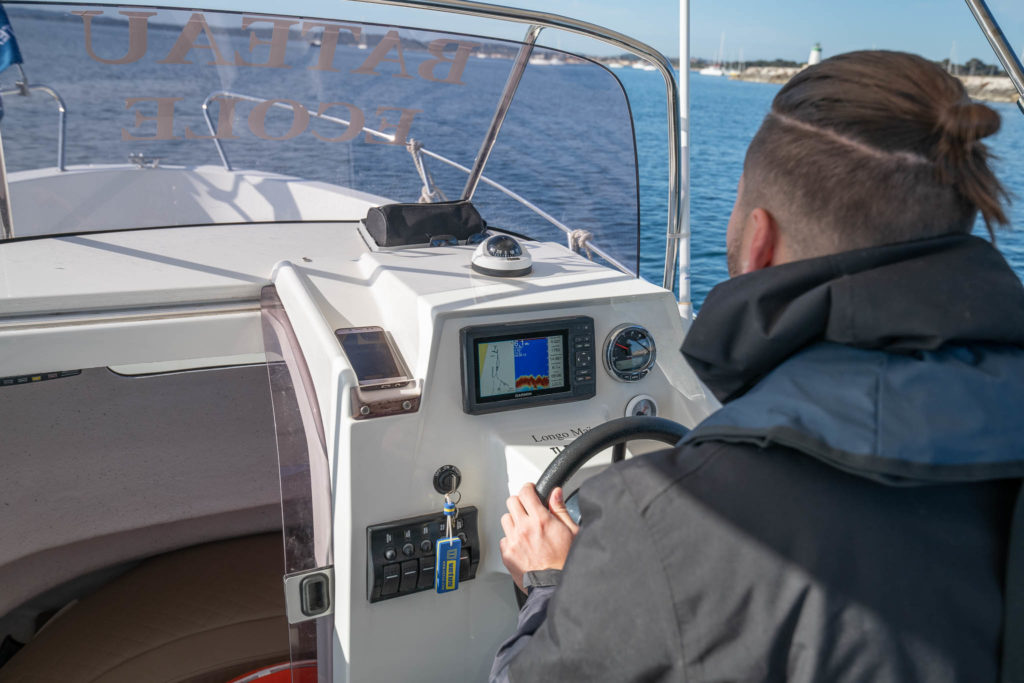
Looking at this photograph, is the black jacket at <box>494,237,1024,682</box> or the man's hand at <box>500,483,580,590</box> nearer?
the black jacket at <box>494,237,1024,682</box>

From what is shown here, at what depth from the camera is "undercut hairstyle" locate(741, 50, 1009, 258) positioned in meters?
0.75

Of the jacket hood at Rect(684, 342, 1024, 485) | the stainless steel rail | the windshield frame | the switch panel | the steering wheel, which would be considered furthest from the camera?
the windshield frame

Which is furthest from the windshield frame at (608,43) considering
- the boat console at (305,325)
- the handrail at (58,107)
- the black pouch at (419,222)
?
the black pouch at (419,222)

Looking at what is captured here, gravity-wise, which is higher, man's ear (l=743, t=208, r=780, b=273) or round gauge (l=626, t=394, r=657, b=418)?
man's ear (l=743, t=208, r=780, b=273)

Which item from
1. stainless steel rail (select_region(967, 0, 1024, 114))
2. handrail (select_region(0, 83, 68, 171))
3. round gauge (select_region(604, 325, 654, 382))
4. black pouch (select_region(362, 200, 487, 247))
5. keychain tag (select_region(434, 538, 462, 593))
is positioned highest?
stainless steel rail (select_region(967, 0, 1024, 114))

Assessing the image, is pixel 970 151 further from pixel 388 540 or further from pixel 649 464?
pixel 388 540

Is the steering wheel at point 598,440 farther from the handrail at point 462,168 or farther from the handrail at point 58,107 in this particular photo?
the handrail at point 58,107

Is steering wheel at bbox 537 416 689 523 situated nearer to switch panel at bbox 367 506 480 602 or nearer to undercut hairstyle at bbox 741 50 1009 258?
switch panel at bbox 367 506 480 602

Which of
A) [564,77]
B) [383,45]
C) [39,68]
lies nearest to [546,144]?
[564,77]

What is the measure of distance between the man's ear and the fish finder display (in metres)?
0.66

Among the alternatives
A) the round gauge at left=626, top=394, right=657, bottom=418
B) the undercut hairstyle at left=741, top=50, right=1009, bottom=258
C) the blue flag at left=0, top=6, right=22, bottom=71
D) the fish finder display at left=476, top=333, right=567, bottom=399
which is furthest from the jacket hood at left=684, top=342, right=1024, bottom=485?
the blue flag at left=0, top=6, right=22, bottom=71

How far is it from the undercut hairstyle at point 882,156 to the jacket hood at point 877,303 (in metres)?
0.04

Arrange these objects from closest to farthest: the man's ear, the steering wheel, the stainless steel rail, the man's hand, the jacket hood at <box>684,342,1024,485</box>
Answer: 1. the jacket hood at <box>684,342,1024,485</box>
2. the man's ear
3. the man's hand
4. the steering wheel
5. the stainless steel rail

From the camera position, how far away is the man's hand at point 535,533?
1.11m
